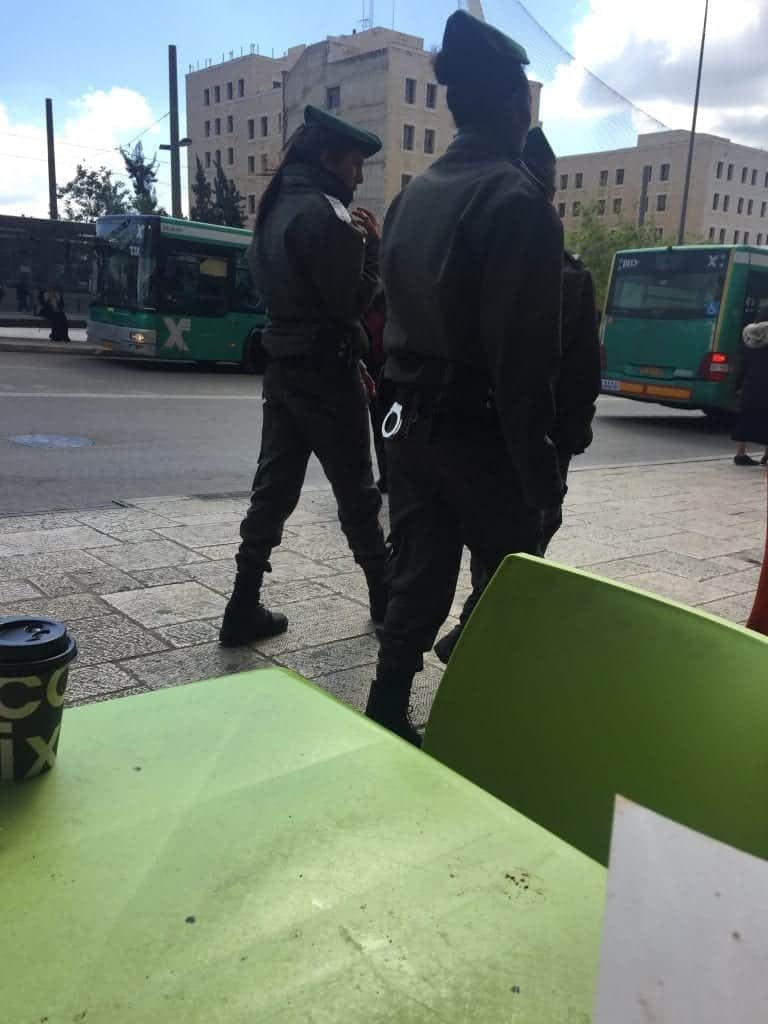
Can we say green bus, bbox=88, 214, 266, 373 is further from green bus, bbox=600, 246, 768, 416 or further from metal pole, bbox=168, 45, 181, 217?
green bus, bbox=600, 246, 768, 416

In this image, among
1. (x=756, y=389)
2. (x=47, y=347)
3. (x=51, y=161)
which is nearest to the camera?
(x=756, y=389)

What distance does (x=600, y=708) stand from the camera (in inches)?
57.9

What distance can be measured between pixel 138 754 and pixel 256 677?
1.09 ft

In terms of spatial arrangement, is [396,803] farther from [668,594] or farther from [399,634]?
[668,594]

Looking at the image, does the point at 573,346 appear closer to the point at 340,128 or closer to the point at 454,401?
the point at 454,401

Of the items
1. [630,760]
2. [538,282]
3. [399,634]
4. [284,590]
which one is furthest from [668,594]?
[630,760]

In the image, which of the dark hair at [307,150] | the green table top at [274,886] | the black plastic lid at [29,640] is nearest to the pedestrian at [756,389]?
the dark hair at [307,150]

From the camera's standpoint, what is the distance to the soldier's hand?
353 centimetres

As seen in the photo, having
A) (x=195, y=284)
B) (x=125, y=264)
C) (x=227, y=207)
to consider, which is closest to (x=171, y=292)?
(x=195, y=284)

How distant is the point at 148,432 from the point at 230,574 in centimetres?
529

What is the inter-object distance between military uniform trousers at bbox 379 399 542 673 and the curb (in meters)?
18.1

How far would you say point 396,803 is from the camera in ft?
4.24

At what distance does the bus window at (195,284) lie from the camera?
16828 mm

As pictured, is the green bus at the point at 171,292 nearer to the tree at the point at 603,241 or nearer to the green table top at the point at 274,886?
the green table top at the point at 274,886
